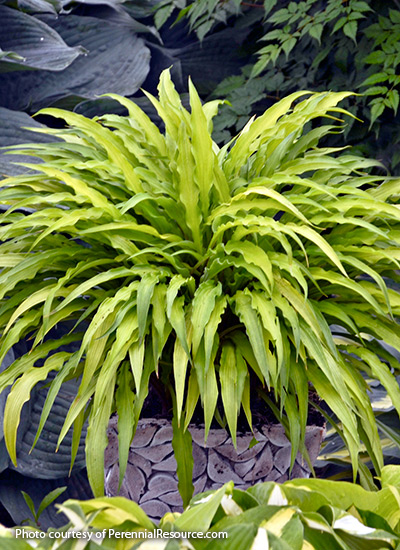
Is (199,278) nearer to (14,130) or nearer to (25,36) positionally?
(14,130)

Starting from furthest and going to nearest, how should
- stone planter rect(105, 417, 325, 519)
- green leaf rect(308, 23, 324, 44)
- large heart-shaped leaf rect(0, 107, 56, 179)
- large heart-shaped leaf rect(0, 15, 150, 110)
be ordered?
1. large heart-shaped leaf rect(0, 15, 150, 110)
2. green leaf rect(308, 23, 324, 44)
3. large heart-shaped leaf rect(0, 107, 56, 179)
4. stone planter rect(105, 417, 325, 519)

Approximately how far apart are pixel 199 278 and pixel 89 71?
1.27 meters

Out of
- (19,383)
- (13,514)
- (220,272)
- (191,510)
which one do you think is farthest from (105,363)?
(13,514)

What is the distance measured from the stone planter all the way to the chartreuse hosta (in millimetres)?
47

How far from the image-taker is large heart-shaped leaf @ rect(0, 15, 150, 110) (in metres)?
1.90

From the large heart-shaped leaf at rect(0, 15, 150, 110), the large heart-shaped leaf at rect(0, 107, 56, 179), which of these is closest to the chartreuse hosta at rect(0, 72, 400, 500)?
the large heart-shaped leaf at rect(0, 107, 56, 179)

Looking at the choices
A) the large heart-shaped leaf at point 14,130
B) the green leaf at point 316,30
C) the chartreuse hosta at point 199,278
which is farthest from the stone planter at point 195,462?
the green leaf at point 316,30

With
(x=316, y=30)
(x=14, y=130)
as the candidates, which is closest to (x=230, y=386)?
(x=14, y=130)

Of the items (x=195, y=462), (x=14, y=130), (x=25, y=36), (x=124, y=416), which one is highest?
(x=25, y=36)

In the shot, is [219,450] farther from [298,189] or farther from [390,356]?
[298,189]

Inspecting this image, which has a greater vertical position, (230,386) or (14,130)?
(14,130)

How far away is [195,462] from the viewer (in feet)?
3.13

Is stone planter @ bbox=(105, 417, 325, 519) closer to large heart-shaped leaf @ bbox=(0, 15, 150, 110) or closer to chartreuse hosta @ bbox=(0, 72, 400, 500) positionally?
chartreuse hosta @ bbox=(0, 72, 400, 500)

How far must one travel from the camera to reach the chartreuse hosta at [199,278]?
0.85 metres
